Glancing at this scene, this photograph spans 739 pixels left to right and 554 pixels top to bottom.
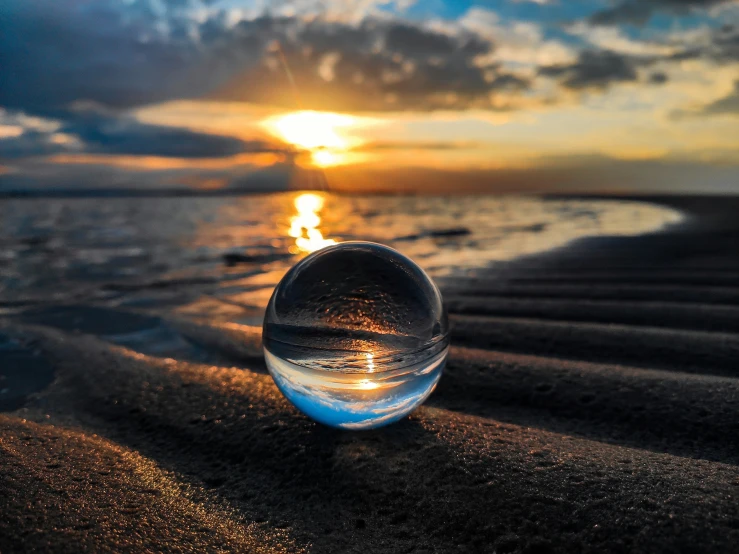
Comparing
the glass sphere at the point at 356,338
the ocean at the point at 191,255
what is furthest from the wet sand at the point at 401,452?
the ocean at the point at 191,255

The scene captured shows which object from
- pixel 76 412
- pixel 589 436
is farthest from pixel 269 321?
pixel 589 436

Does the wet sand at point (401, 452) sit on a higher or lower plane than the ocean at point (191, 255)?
lower

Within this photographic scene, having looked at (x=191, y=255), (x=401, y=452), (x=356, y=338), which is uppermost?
(x=356, y=338)

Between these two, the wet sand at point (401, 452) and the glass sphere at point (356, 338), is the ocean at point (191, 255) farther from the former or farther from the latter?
the glass sphere at point (356, 338)

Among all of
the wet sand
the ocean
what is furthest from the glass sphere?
the ocean

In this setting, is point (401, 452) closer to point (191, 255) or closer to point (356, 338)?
point (356, 338)

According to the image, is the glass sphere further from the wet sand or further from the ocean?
the ocean

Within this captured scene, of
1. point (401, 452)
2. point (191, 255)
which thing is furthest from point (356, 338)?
point (191, 255)
